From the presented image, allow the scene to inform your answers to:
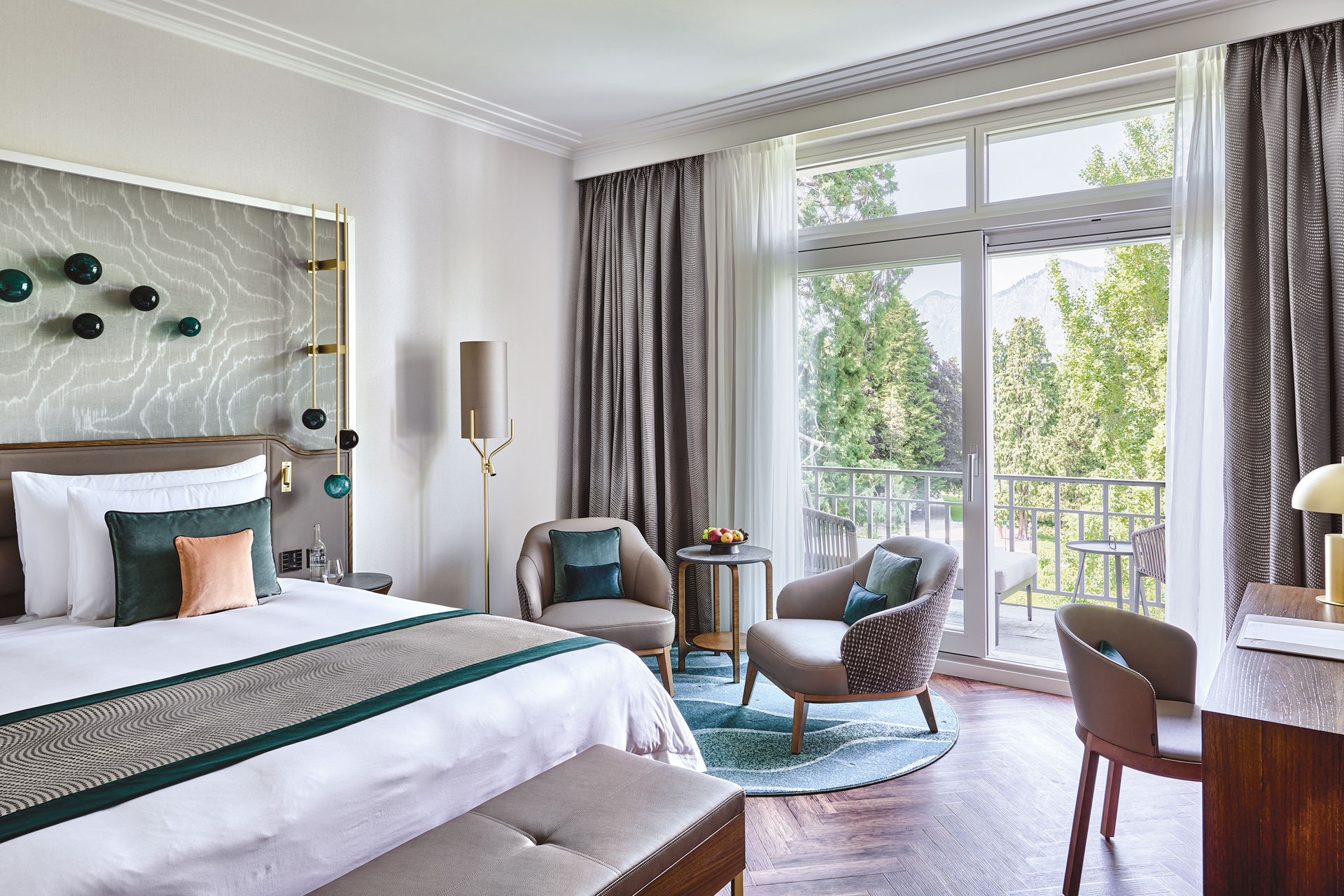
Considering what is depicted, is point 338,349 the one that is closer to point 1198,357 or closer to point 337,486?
point 337,486

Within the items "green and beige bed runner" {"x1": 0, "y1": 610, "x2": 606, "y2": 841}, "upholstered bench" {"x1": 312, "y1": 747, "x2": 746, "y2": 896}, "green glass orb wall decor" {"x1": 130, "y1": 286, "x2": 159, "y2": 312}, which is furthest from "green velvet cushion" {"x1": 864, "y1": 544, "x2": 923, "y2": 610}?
"green glass orb wall decor" {"x1": 130, "y1": 286, "x2": 159, "y2": 312}

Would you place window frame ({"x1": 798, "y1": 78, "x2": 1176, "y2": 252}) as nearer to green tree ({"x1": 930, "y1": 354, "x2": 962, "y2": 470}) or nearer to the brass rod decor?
A: green tree ({"x1": 930, "y1": 354, "x2": 962, "y2": 470})

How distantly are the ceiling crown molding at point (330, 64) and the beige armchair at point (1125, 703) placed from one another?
12.0 ft

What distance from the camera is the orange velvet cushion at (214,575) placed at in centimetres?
268

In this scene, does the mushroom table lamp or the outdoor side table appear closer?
the mushroom table lamp

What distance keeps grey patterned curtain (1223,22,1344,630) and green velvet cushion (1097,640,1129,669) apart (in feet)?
3.49

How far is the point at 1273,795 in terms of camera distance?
1.45m

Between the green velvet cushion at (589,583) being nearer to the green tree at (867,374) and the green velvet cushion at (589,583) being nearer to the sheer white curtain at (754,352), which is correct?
the sheer white curtain at (754,352)

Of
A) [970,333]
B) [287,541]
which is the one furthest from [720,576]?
[287,541]

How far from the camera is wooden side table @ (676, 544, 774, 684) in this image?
394cm

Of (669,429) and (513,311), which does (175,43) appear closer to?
(513,311)

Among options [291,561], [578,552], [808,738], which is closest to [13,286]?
[291,561]

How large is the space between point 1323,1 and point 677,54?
7.93ft

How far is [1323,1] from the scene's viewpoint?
2.91m
